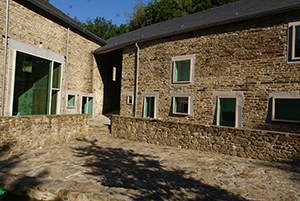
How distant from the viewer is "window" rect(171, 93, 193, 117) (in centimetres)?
1134

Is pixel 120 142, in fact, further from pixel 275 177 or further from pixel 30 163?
pixel 275 177

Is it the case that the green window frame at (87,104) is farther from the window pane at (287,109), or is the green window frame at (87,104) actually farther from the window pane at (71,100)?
the window pane at (287,109)

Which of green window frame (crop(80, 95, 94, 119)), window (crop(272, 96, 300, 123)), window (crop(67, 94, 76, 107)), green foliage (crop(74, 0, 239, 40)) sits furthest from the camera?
green foliage (crop(74, 0, 239, 40))

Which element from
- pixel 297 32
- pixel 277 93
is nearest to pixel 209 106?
pixel 277 93

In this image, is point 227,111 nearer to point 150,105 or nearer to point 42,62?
point 150,105

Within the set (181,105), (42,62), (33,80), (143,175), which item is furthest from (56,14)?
(143,175)

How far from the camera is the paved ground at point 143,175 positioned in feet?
12.6

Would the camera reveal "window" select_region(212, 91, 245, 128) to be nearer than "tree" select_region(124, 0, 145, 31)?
Yes

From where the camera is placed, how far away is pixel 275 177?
495cm

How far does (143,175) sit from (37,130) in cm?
506

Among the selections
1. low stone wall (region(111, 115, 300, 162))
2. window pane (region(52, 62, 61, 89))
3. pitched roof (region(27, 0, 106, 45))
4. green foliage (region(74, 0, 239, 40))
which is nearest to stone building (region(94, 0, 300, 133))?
low stone wall (region(111, 115, 300, 162))

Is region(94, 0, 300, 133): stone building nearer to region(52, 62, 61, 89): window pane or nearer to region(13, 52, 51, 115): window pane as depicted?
region(52, 62, 61, 89): window pane

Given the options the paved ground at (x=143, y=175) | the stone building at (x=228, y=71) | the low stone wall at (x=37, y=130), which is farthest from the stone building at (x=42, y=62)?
the paved ground at (x=143, y=175)

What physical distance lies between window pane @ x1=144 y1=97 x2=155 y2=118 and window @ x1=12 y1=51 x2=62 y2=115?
19.1 ft
